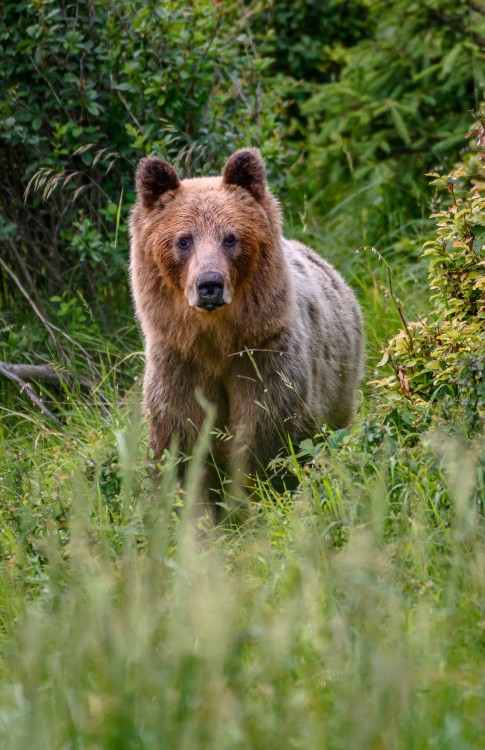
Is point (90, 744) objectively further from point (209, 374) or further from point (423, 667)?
point (209, 374)

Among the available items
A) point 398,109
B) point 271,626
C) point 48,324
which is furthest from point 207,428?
point 398,109

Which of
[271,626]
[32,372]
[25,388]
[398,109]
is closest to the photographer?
[271,626]

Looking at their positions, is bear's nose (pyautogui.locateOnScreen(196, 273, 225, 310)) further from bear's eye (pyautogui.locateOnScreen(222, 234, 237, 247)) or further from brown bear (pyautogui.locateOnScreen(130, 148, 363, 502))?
bear's eye (pyautogui.locateOnScreen(222, 234, 237, 247))

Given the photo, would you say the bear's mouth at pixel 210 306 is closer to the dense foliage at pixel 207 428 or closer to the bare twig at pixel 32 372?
the dense foliage at pixel 207 428

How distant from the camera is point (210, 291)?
5.17m

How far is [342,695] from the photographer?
2.88m

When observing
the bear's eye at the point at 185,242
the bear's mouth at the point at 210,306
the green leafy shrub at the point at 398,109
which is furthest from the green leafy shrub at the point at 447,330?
the green leafy shrub at the point at 398,109

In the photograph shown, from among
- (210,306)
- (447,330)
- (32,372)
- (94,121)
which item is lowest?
(32,372)

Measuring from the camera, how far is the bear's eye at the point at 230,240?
216 inches

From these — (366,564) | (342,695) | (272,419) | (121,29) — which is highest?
(121,29)

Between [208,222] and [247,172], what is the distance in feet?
1.23

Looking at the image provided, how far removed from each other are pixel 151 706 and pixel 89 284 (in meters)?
5.05

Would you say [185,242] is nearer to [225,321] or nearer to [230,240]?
[230,240]

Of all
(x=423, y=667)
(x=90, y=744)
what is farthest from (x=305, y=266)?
(x=90, y=744)
